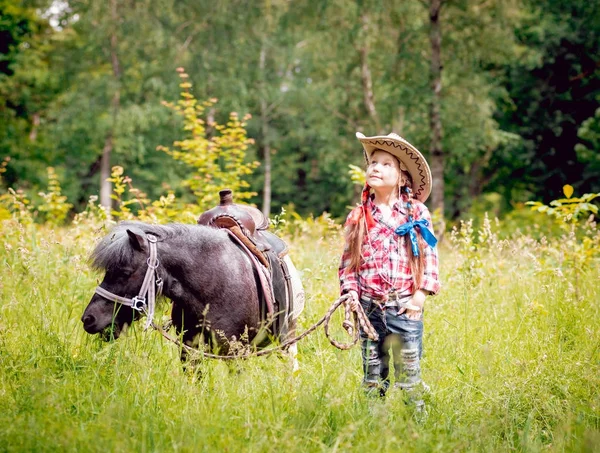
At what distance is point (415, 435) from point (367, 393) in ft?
2.53

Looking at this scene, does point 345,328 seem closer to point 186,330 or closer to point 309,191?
point 186,330

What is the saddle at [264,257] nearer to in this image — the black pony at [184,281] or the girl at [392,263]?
the black pony at [184,281]

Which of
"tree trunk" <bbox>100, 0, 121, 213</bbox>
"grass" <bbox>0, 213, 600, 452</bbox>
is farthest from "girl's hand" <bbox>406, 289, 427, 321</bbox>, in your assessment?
"tree trunk" <bbox>100, 0, 121, 213</bbox>

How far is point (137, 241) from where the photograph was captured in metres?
3.20

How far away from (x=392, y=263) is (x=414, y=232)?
0.72 feet

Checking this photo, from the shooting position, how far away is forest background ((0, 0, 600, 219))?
54.2 ft

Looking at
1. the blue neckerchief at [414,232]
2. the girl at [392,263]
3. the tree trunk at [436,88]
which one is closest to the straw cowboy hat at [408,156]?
the girl at [392,263]

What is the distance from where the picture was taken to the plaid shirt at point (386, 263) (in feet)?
11.0

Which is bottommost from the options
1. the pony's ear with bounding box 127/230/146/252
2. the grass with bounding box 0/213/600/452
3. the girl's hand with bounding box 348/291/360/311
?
the grass with bounding box 0/213/600/452

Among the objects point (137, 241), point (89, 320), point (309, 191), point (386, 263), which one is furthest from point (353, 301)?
point (309, 191)

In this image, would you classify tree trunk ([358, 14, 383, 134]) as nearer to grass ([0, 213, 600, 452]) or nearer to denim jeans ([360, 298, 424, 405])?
grass ([0, 213, 600, 452])

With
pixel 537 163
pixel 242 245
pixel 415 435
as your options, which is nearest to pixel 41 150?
pixel 537 163

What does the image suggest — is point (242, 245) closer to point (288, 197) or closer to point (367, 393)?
point (367, 393)

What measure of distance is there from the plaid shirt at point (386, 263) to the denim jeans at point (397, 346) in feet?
0.38
